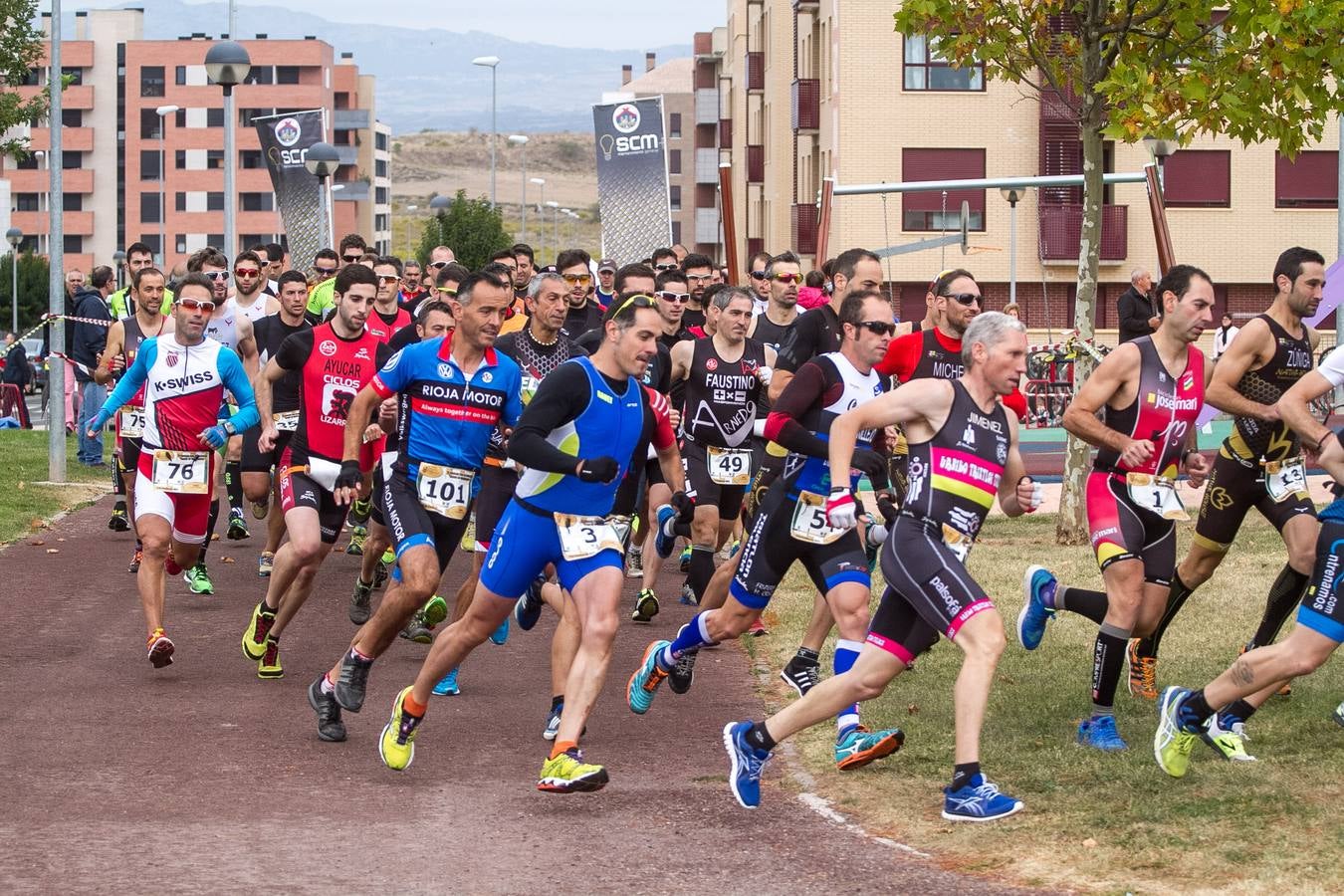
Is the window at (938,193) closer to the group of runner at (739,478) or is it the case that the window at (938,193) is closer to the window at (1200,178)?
the window at (1200,178)

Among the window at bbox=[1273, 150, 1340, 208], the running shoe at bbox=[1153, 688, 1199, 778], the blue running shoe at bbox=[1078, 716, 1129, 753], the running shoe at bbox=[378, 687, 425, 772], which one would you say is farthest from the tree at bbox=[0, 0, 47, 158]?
the running shoe at bbox=[1153, 688, 1199, 778]

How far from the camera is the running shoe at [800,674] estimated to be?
9.47 m

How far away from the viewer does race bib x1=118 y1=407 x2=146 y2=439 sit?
47.3ft

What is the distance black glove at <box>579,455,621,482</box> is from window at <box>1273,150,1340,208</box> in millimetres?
41999

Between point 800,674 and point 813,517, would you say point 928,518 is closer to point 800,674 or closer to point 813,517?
point 813,517

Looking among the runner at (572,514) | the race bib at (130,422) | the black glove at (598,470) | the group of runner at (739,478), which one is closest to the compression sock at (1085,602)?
the group of runner at (739,478)

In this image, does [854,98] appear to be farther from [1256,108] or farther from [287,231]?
[1256,108]

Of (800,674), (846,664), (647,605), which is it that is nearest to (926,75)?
(647,605)

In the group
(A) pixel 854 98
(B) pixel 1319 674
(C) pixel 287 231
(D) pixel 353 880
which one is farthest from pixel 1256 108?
(A) pixel 854 98

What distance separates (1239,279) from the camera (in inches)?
1890

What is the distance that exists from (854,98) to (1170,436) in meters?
39.6

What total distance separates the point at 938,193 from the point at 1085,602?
1550 inches

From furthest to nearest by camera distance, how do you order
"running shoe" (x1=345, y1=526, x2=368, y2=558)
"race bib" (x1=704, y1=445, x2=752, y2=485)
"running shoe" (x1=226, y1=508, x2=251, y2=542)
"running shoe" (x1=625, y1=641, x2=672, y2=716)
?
"running shoe" (x1=226, y1=508, x2=251, y2=542), "running shoe" (x1=345, y1=526, x2=368, y2=558), "race bib" (x1=704, y1=445, x2=752, y2=485), "running shoe" (x1=625, y1=641, x2=672, y2=716)

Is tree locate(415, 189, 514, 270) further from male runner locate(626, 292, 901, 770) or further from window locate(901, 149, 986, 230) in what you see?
male runner locate(626, 292, 901, 770)
